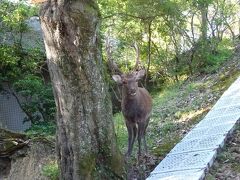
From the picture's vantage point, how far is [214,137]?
6.48 m

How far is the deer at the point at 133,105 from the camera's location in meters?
6.62

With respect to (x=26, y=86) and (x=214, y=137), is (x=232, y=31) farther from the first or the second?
(x=214, y=137)

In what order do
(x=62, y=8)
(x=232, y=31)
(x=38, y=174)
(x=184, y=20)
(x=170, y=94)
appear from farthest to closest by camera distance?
(x=232, y=31) → (x=184, y=20) → (x=170, y=94) → (x=38, y=174) → (x=62, y=8)

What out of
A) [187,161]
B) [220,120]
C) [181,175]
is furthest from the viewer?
[220,120]

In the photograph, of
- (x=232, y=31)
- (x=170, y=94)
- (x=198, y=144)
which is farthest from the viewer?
(x=232, y=31)

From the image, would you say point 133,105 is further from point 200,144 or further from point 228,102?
point 228,102

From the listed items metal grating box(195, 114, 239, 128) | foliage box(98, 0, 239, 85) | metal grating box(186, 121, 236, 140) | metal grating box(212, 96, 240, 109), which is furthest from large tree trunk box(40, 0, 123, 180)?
foliage box(98, 0, 239, 85)

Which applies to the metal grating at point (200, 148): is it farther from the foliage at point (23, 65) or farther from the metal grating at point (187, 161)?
the foliage at point (23, 65)

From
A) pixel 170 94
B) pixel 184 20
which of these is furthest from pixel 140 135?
pixel 184 20

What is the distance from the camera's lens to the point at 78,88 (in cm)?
538

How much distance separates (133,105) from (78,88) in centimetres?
153

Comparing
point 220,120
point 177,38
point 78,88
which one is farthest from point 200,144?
point 177,38

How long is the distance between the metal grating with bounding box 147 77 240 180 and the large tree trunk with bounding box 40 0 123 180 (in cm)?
80

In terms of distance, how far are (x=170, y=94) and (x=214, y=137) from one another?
6.30m
